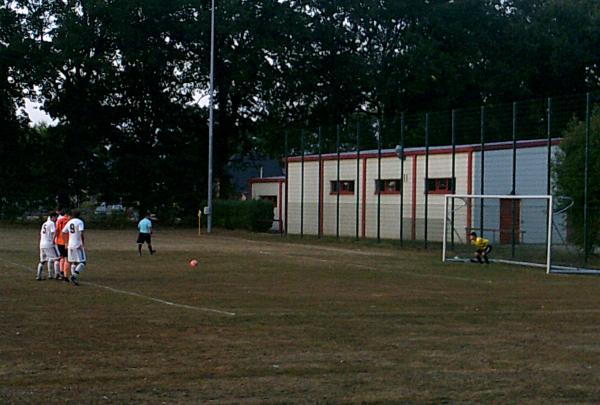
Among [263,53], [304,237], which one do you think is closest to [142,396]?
[304,237]

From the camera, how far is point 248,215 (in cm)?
5838

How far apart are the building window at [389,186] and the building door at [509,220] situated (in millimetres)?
10612

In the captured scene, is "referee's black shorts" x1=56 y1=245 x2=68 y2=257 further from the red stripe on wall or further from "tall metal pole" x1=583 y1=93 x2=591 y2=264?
the red stripe on wall

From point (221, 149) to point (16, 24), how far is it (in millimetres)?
15093

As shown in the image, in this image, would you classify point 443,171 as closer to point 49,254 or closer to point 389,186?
point 389,186

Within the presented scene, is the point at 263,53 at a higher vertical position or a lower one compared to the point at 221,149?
higher

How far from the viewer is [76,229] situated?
23.4 metres

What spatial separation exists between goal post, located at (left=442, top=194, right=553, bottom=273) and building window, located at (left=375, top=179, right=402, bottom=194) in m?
6.75

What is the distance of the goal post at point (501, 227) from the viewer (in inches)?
1345

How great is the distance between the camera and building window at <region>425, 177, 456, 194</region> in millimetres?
45125

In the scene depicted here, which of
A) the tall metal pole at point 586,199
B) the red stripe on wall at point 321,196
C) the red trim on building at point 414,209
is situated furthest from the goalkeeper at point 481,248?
the red stripe on wall at point 321,196

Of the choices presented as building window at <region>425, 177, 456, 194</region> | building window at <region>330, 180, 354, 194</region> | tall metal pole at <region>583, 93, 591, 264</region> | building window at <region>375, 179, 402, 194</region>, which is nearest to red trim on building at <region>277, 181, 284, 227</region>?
building window at <region>330, 180, 354, 194</region>

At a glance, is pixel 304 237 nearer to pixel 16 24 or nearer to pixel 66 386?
pixel 16 24

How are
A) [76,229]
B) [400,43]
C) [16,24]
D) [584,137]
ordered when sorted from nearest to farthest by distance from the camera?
[76,229] → [584,137] → [16,24] → [400,43]
